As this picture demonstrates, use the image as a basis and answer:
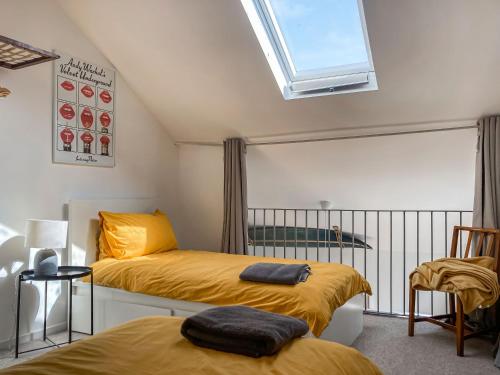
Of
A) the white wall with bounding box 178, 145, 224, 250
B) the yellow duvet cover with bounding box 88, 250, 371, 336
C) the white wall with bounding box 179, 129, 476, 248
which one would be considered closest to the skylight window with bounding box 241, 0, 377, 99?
the white wall with bounding box 179, 129, 476, 248

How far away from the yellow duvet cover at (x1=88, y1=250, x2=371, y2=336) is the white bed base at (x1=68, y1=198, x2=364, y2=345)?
8cm

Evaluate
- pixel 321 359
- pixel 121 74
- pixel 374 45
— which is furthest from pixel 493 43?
pixel 121 74

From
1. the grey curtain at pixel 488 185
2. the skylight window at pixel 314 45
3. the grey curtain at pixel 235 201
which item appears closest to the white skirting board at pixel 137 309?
the grey curtain at pixel 488 185

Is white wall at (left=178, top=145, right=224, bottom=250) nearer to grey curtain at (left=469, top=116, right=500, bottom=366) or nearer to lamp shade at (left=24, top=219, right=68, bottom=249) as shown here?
lamp shade at (left=24, top=219, right=68, bottom=249)

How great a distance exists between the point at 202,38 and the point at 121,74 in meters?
1.08

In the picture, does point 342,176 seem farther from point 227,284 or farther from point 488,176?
point 227,284

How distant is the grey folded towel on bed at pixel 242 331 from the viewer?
4.48 ft

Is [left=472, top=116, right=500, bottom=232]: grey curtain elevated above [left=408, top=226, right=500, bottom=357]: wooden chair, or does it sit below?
above

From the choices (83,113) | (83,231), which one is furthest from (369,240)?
(83,113)

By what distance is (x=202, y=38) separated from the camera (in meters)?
3.35

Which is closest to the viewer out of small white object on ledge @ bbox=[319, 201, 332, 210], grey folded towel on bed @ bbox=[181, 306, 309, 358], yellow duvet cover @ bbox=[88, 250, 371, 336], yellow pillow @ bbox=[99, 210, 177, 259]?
grey folded towel on bed @ bbox=[181, 306, 309, 358]

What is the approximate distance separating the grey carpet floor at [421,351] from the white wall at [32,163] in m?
2.50

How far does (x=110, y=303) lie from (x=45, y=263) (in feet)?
1.99

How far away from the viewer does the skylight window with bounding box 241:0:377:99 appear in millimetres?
3238
